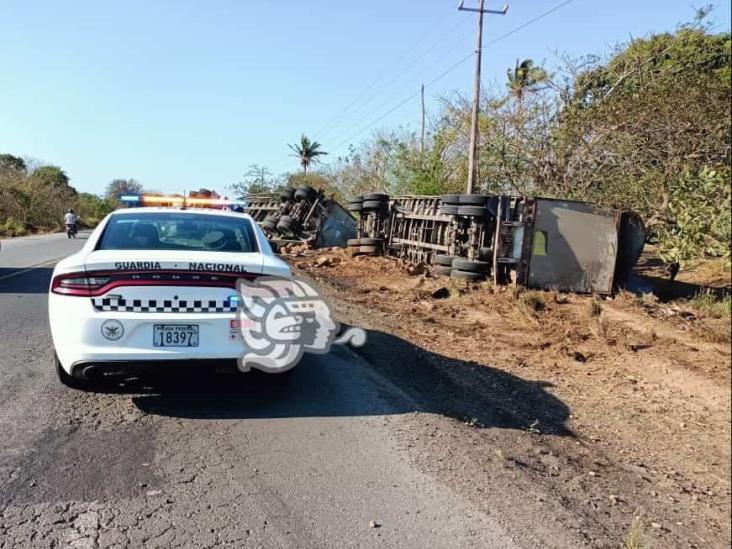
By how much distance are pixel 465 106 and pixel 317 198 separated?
21.9 feet

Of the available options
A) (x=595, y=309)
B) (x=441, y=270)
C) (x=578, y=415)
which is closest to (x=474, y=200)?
(x=441, y=270)

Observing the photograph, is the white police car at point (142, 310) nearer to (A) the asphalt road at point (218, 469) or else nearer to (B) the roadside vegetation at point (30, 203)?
(A) the asphalt road at point (218, 469)

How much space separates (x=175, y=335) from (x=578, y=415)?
3.31 metres

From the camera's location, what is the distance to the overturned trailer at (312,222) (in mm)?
20359

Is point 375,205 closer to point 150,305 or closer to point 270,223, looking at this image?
point 270,223

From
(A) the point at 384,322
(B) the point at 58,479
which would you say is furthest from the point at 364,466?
(A) the point at 384,322

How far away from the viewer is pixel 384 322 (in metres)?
8.43

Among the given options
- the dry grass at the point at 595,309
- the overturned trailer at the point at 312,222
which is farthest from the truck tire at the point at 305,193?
the dry grass at the point at 595,309

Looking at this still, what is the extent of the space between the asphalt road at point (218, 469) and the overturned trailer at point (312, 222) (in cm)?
1504

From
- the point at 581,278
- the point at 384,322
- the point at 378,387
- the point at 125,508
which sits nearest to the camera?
the point at 125,508

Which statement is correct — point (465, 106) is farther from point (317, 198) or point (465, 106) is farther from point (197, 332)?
point (197, 332)

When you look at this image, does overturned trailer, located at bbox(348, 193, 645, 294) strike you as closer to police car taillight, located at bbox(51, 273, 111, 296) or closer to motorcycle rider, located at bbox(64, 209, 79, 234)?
police car taillight, located at bbox(51, 273, 111, 296)

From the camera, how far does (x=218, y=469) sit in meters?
3.62

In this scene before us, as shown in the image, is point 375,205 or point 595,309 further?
point 375,205
